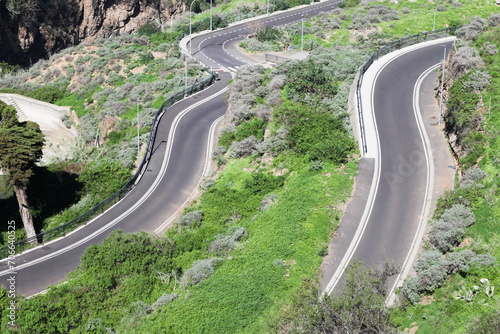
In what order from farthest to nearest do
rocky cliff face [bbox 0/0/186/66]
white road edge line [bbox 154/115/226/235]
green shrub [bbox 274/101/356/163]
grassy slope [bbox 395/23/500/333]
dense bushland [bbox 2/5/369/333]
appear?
rocky cliff face [bbox 0/0/186/66]
white road edge line [bbox 154/115/226/235]
green shrub [bbox 274/101/356/163]
dense bushland [bbox 2/5/369/333]
grassy slope [bbox 395/23/500/333]

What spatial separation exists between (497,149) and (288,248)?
46.2 feet

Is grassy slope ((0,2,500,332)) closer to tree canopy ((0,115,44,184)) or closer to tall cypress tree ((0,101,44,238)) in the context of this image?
tall cypress tree ((0,101,44,238))

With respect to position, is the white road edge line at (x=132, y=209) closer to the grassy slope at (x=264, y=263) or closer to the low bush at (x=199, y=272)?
the grassy slope at (x=264, y=263)

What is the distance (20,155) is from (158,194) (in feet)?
33.9

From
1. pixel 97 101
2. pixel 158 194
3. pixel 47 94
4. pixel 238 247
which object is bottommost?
pixel 158 194

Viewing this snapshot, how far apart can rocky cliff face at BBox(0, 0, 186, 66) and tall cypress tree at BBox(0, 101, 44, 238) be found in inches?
2270

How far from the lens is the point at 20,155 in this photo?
3212cm

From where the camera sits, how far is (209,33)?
78.4 metres

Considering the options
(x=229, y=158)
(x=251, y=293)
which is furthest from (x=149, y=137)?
(x=251, y=293)

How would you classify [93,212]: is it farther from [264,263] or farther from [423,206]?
[423,206]

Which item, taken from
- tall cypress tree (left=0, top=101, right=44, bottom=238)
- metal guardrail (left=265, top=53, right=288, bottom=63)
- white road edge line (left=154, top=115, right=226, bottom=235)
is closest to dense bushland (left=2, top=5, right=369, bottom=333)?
white road edge line (left=154, top=115, right=226, bottom=235)

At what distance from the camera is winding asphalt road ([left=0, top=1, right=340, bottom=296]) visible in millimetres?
29519

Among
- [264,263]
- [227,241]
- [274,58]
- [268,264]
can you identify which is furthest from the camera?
[274,58]

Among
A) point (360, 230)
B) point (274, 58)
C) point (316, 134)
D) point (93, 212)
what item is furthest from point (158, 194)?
point (274, 58)
